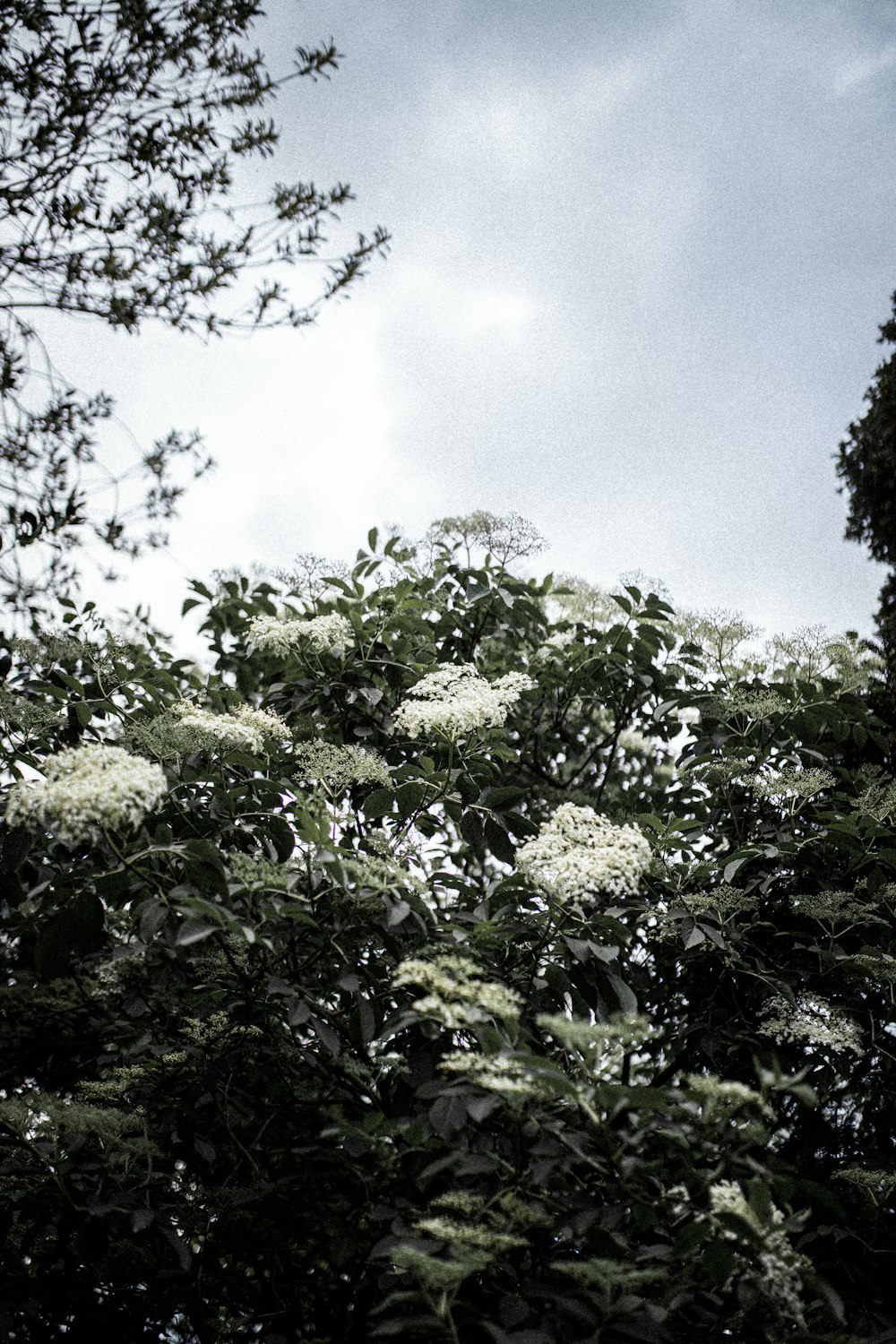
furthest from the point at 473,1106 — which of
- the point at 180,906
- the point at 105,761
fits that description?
the point at 105,761

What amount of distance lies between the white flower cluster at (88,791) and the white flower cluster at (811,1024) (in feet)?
6.51

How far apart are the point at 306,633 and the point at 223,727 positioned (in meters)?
0.96

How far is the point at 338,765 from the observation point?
9.80 feet

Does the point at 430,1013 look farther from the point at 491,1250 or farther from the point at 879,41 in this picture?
the point at 879,41

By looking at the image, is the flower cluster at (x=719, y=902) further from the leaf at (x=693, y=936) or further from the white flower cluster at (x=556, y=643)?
the white flower cluster at (x=556, y=643)

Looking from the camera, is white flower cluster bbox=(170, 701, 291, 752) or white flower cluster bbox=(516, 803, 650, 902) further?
white flower cluster bbox=(170, 701, 291, 752)

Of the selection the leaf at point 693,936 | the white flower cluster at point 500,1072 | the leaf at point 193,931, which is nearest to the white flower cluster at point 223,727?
the leaf at point 193,931

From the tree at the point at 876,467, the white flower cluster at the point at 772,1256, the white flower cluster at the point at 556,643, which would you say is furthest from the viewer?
the tree at the point at 876,467

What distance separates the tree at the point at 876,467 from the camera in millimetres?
8242

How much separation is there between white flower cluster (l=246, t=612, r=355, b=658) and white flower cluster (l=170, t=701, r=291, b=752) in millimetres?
576

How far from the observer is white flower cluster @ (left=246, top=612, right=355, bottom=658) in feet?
12.1

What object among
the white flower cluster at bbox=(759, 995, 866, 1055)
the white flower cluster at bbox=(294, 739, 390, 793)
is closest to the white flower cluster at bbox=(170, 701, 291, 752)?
the white flower cluster at bbox=(294, 739, 390, 793)

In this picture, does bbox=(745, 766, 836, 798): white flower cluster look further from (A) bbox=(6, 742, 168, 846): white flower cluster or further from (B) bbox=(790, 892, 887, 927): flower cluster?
(A) bbox=(6, 742, 168, 846): white flower cluster

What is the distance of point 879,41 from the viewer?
16.4ft
